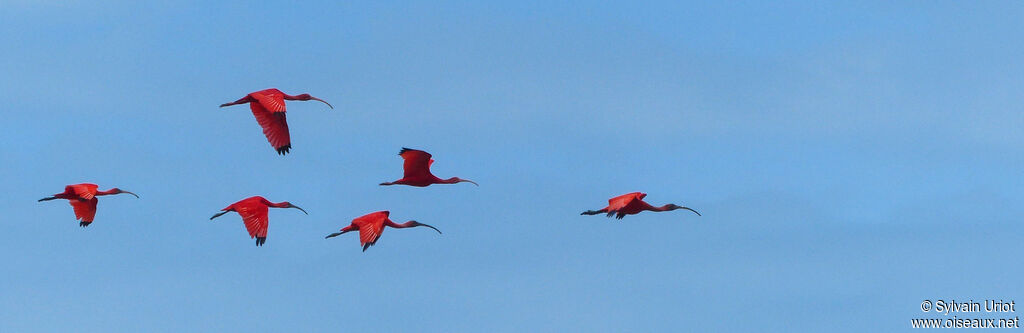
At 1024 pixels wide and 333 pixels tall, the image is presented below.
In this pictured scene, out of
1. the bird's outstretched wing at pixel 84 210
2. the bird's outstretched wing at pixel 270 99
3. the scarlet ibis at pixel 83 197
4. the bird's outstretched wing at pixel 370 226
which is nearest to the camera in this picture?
the bird's outstretched wing at pixel 370 226

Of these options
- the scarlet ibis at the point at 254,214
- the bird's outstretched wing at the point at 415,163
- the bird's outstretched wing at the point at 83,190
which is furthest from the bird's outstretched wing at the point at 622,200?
the bird's outstretched wing at the point at 83,190

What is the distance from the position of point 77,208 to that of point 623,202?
55.3 feet

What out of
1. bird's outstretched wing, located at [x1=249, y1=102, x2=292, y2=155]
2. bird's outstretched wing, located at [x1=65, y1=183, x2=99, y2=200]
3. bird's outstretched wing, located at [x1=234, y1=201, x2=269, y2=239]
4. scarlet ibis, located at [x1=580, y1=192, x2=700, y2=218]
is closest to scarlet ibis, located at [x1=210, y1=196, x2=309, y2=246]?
bird's outstretched wing, located at [x1=234, y1=201, x2=269, y2=239]

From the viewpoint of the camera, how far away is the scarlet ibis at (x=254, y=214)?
162 ft

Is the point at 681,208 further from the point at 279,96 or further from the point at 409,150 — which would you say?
the point at 279,96

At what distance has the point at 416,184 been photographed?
5256cm

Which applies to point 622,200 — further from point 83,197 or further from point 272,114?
point 83,197

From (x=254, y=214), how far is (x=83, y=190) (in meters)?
6.11

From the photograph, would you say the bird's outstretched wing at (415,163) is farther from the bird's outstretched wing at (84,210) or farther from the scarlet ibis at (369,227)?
the bird's outstretched wing at (84,210)

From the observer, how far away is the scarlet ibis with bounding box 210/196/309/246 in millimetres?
49375

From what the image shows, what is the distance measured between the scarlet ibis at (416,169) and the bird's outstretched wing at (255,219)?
3.74m

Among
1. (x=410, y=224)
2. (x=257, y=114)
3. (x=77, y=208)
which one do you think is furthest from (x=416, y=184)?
(x=77, y=208)

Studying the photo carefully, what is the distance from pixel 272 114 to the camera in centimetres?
5141

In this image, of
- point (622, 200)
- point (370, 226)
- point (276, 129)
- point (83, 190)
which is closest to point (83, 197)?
point (83, 190)
